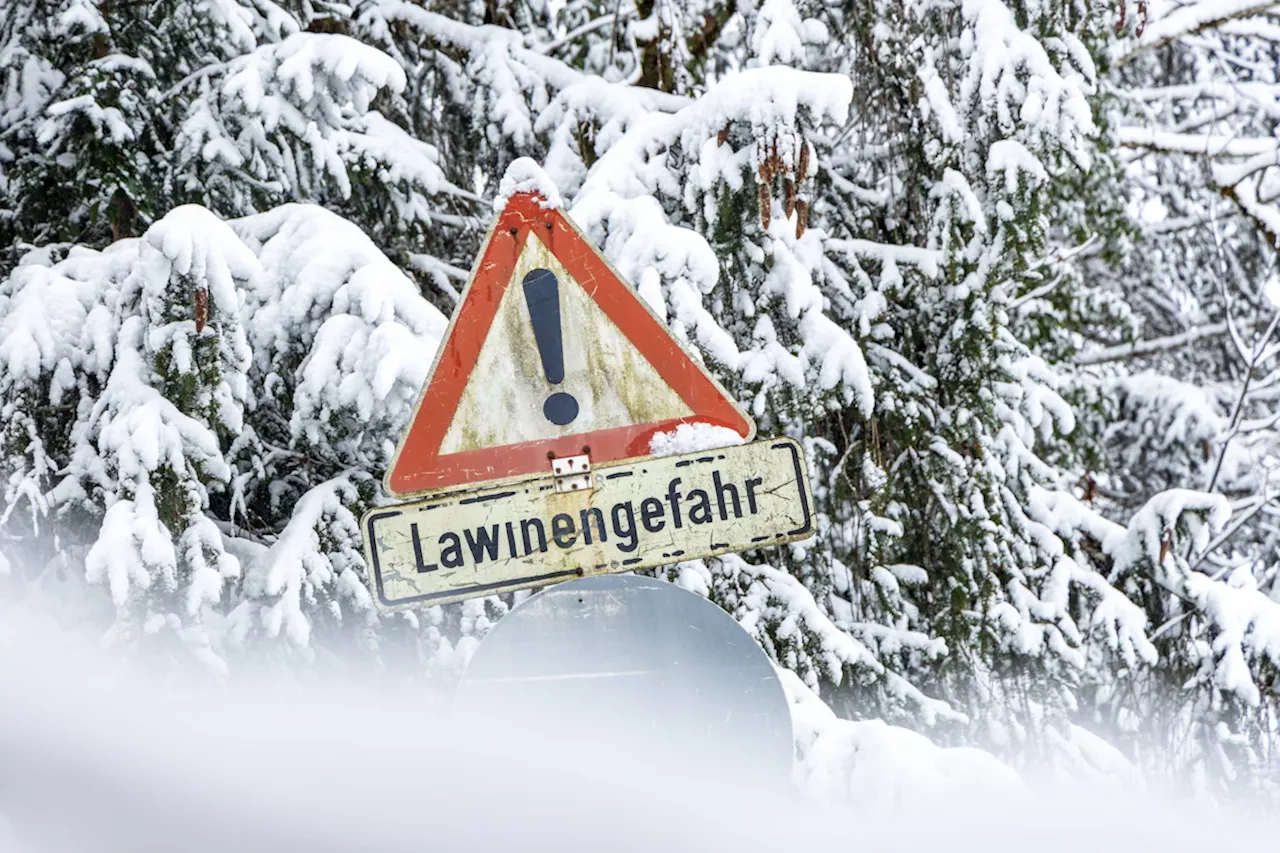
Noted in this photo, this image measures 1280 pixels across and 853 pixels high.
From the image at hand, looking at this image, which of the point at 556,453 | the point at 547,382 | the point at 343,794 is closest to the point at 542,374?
the point at 547,382

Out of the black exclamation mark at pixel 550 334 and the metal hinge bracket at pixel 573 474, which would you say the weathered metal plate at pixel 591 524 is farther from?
the black exclamation mark at pixel 550 334

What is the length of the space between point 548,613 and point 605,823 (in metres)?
0.83

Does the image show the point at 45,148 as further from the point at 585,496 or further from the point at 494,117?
the point at 585,496

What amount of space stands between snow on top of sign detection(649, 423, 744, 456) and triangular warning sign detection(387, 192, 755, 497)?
0.04ft

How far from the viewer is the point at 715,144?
345cm

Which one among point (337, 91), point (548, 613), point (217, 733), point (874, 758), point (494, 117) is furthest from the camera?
point (494, 117)

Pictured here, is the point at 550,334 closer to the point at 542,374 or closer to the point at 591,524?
the point at 542,374

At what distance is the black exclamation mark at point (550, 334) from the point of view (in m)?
1.98

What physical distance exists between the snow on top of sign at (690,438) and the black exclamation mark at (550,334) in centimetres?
15

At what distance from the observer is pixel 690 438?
1979 millimetres

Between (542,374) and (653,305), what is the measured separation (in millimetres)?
1259

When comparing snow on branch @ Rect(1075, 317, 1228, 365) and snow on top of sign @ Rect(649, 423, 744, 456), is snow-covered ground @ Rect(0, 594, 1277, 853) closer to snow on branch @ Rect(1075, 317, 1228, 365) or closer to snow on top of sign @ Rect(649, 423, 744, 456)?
snow on top of sign @ Rect(649, 423, 744, 456)

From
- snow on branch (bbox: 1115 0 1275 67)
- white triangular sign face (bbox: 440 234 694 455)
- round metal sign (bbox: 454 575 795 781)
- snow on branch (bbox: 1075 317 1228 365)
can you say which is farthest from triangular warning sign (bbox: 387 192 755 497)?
snow on branch (bbox: 1075 317 1228 365)

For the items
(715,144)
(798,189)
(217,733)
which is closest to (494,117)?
(715,144)
